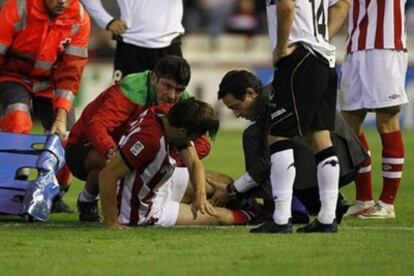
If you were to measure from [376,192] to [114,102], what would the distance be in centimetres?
366

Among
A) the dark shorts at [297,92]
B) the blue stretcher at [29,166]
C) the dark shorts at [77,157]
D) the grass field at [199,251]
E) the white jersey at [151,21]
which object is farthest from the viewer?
the white jersey at [151,21]

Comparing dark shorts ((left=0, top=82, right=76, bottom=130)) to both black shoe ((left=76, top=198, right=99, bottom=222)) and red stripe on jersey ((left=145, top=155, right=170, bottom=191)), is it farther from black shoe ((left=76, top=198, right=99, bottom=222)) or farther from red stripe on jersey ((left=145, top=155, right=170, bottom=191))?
red stripe on jersey ((left=145, top=155, right=170, bottom=191))

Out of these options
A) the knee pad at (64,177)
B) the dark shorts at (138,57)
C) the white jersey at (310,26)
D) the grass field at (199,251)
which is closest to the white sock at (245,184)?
the grass field at (199,251)

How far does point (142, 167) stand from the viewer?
28.6ft

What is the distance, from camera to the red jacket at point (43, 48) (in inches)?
394

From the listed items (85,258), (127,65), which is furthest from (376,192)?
(85,258)

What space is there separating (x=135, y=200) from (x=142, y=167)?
0.87 ft

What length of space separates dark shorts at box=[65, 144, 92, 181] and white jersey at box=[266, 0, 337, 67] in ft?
5.81

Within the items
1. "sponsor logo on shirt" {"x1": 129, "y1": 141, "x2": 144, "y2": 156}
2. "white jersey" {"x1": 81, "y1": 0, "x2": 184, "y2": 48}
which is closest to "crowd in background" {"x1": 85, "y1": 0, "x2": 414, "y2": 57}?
"white jersey" {"x1": 81, "y1": 0, "x2": 184, "y2": 48}

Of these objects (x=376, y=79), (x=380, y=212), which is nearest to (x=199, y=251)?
(x=380, y=212)

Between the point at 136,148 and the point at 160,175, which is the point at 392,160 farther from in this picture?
the point at 136,148

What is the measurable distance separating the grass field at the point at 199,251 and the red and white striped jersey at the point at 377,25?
1637 millimetres

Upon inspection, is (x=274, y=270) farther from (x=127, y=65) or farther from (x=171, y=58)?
(x=127, y=65)

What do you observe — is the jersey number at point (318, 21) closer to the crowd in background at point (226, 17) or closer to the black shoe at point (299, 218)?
the black shoe at point (299, 218)
